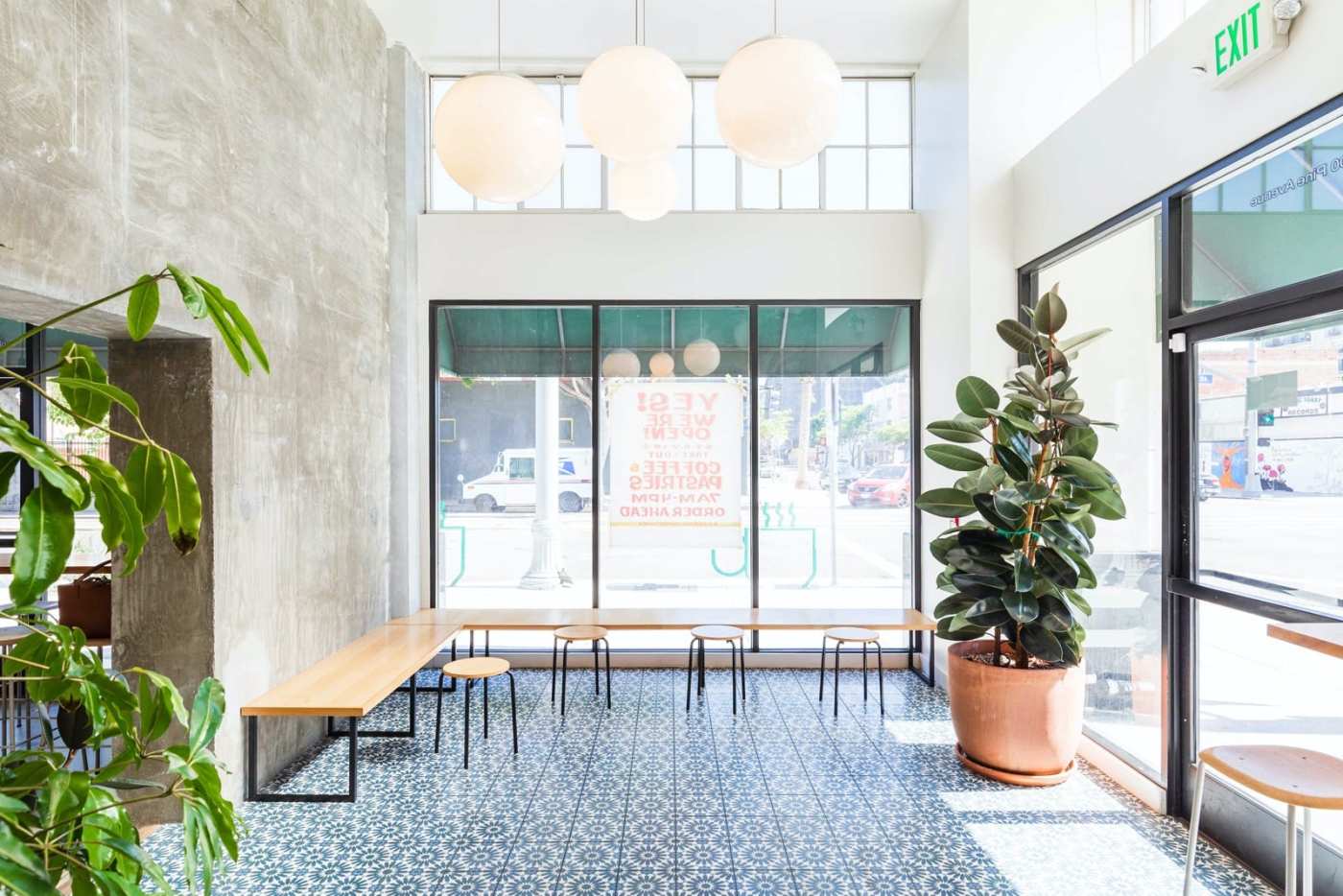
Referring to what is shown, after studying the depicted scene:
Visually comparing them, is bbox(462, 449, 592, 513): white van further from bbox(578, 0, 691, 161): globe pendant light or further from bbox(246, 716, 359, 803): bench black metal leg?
bbox(578, 0, 691, 161): globe pendant light

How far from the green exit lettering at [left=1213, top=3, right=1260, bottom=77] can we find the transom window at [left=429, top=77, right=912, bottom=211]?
8.79 ft

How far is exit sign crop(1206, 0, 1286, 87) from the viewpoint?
8.21 feet

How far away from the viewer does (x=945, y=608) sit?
3.69m

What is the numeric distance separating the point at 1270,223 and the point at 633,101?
2.40 meters

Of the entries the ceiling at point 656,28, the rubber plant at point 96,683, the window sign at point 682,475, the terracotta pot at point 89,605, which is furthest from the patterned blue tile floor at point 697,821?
the ceiling at point 656,28

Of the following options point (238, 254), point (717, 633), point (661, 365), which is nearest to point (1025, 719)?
point (717, 633)

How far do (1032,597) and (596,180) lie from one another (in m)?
3.98

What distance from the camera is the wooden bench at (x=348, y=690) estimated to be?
3.19 m

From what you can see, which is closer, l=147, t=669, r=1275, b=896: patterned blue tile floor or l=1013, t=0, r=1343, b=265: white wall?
l=1013, t=0, r=1343, b=265: white wall

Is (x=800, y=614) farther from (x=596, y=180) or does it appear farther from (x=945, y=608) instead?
(x=596, y=180)

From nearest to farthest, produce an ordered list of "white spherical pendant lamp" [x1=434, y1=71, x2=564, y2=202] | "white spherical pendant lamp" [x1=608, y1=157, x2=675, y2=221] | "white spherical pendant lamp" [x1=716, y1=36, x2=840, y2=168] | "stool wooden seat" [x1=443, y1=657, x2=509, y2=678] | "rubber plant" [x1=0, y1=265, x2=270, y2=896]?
"rubber plant" [x1=0, y1=265, x2=270, y2=896]
"white spherical pendant lamp" [x1=716, y1=36, x2=840, y2=168]
"white spherical pendant lamp" [x1=434, y1=71, x2=564, y2=202]
"white spherical pendant lamp" [x1=608, y1=157, x2=675, y2=221]
"stool wooden seat" [x1=443, y1=657, x2=509, y2=678]

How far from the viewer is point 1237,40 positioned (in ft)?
8.71

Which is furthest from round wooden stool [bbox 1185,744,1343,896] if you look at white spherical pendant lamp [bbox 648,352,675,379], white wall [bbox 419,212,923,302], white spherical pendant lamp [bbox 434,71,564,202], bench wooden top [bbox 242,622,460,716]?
white spherical pendant lamp [bbox 648,352,675,379]

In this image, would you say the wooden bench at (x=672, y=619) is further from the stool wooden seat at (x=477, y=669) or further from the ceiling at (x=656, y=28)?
the ceiling at (x=656, y=28)
